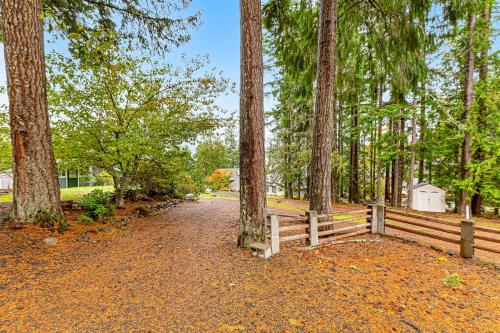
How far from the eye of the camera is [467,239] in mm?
4734

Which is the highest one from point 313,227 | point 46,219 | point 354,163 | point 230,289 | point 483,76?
point 483,76

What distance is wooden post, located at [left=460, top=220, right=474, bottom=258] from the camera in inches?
184

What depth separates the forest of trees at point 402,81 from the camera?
234 inches

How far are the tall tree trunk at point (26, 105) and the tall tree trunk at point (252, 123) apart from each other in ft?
14.6

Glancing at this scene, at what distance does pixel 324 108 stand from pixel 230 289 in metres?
4.34

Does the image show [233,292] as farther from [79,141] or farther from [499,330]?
[79,141]

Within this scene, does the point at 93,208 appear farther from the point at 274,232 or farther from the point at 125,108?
the point at 274,232

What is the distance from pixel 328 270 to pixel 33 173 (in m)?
6.28

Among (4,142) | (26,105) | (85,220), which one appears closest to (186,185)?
(85,220)

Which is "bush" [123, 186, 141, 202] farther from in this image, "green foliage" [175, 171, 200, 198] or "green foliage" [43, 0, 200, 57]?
"green foliage" [43, 0, 200, 57]

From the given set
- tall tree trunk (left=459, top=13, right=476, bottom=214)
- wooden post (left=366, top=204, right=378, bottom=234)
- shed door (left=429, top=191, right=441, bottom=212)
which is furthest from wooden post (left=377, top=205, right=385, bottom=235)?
shed door (left=429, top=191, right=441, bottom=212)

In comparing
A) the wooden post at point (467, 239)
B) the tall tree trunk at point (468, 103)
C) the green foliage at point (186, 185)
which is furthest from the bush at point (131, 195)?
the tall tree trunk at point (468, 103)

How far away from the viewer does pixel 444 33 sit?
5902 millimetres

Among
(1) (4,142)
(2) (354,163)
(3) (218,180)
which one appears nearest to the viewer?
(1) (4,142)
